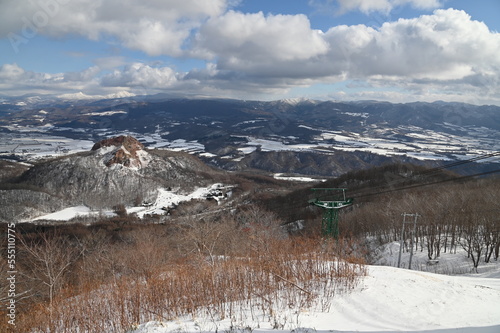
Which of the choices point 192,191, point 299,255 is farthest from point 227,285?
point 192,191

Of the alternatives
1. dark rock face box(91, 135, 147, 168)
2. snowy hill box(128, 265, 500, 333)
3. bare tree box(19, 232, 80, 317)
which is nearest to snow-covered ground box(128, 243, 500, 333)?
snowy hill box(128, 265, 500, 333)

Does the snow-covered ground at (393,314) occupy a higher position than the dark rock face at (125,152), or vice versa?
the snow-covered ground at (393,314)

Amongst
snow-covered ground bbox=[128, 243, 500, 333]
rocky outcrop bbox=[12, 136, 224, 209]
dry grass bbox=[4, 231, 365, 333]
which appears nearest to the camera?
snow-covered ground bbox=[128, 243, 500, 333]

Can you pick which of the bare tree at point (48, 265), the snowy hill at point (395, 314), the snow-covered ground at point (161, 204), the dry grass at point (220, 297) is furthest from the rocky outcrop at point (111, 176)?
the snowy hill at point (395, 314)

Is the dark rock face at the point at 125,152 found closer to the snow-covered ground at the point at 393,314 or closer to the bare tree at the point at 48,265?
the bare tree at the point at 48,265

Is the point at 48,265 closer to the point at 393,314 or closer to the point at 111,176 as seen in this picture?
the point at 393,314

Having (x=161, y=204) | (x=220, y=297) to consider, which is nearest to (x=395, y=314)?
(x=220, y=297)

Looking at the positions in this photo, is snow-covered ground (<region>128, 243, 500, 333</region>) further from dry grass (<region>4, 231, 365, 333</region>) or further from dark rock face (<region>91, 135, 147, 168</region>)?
dark rock face (<region>91, 135, 147, 168</region>)
